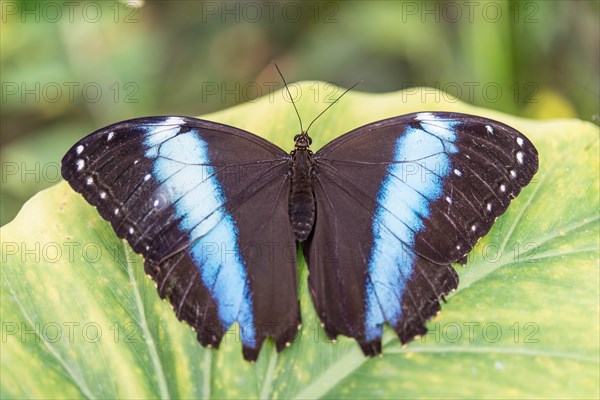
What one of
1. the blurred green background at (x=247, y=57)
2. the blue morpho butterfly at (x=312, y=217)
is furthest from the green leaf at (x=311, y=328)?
the blurred green background at (x=247, y=57)

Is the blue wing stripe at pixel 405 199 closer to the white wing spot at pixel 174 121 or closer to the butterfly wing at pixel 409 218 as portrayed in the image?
the butterfly wing at pixel 409 218

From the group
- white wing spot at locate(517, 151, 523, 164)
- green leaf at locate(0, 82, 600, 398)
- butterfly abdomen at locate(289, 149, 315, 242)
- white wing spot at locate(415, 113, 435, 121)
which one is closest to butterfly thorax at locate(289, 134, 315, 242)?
butterfly abdomen at locate(289, 149, 315, 242)

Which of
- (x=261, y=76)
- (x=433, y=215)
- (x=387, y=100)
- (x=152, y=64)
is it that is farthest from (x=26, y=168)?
(x=433, y=215)

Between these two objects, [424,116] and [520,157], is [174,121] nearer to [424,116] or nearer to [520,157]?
[424,116]

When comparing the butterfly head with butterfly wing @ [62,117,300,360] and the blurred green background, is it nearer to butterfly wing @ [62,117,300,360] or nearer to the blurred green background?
butterfly wing @ [62,117,300,360]

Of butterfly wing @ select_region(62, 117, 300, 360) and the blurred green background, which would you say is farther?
the blurred green background

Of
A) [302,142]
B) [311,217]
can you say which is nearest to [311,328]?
[311,217]

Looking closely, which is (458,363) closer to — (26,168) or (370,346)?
(370,346)
